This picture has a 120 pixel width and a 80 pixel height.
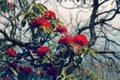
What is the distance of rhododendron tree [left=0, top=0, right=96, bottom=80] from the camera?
13.5 ft

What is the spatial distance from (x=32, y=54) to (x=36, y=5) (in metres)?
0.97

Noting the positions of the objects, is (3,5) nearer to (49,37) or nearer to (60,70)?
(49,37)

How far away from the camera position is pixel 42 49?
4.46 metres

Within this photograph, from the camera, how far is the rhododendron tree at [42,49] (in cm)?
411

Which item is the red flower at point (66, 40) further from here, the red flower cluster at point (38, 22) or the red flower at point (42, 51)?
the red flower at point (42, 51)

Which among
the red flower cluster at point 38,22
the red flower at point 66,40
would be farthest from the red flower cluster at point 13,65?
the red flower at point 66,40

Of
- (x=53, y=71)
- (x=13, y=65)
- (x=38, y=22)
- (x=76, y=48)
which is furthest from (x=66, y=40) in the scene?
(x=13, y=65)

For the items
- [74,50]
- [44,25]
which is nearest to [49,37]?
[44,25]

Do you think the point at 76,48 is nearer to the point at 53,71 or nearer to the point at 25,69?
the point at 53,71

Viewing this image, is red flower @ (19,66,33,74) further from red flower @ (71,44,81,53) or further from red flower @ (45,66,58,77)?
red flower @ (71,44,81,53)

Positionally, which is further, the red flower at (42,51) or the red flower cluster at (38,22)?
the red flower at (42,51)

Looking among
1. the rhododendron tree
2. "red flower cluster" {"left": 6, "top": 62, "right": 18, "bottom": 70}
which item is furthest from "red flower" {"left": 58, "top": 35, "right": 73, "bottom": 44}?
"red flower cluster" {"left": 6, "top": 62, "right": 18, "bottom": 70}

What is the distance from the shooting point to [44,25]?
421cm

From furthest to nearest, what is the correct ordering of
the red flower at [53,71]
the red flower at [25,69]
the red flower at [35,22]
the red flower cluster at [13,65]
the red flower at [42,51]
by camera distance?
the red flower at [25,69], the red flower cluster at [13,65], the red flower at [53,71], the red flower at [42,51], the red flower at [35,22]
